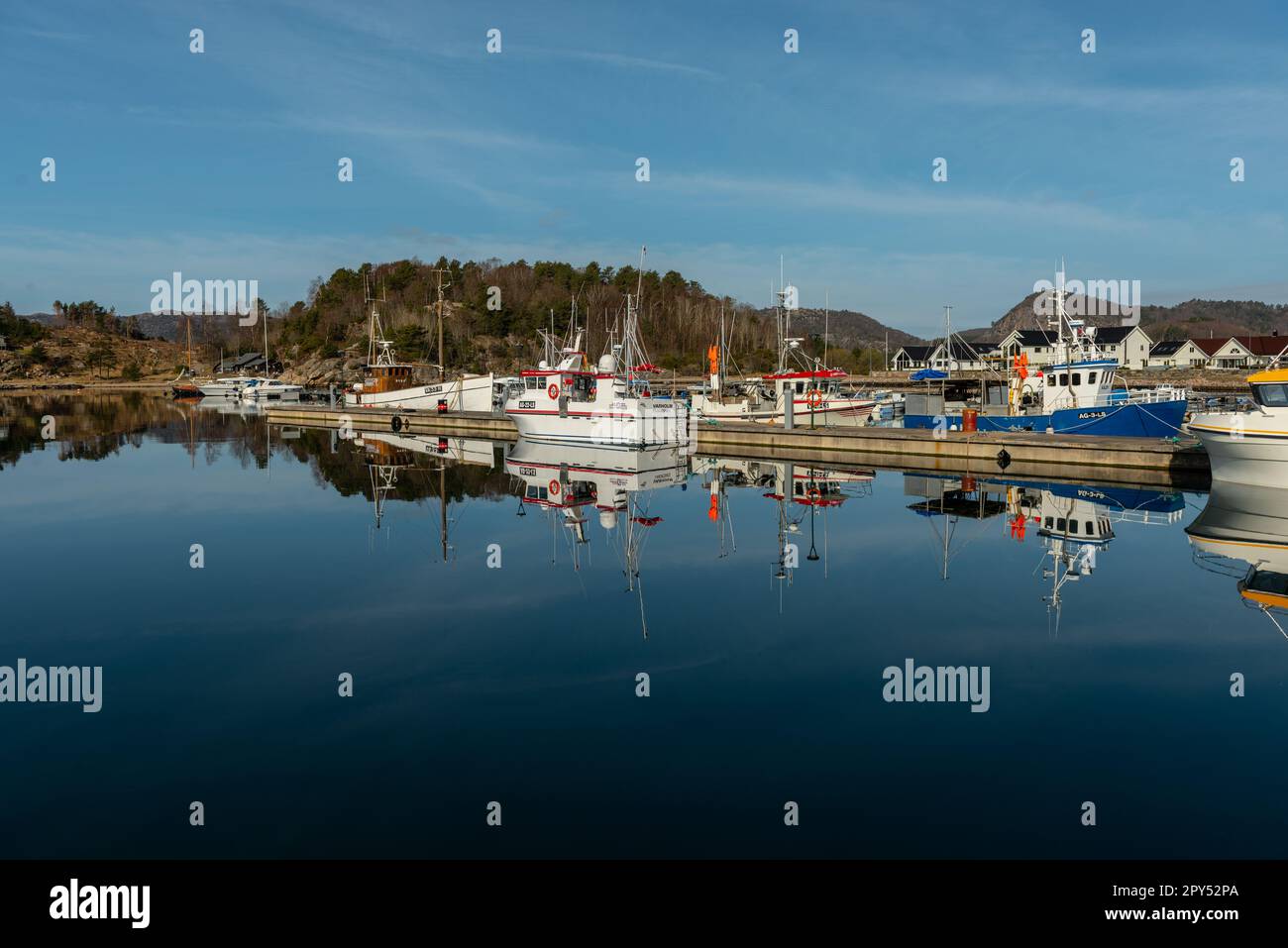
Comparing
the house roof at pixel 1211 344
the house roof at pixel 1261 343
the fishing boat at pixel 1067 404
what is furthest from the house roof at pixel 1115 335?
the fishing boat at pixel 1067 404

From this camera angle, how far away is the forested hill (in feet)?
394

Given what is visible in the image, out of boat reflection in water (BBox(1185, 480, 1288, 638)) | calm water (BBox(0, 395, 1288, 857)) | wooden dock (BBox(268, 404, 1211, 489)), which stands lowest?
calm water (BBox(0, 395, 1288, 857))

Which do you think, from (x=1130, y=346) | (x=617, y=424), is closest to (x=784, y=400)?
(x=617, y=424)

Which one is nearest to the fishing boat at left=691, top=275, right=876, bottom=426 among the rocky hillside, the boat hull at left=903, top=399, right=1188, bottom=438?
the boat hull at left=903, top=399, right=1188, bottom=438

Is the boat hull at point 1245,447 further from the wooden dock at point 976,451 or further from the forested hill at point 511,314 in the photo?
the forested hill at point 511,314

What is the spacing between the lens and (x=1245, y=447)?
89.5 ft

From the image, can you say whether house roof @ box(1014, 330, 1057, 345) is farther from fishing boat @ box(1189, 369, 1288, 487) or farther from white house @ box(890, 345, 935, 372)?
fishing boat @ box(1189, 369, 1288, 487)

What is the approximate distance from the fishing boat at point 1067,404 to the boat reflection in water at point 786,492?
606 cm

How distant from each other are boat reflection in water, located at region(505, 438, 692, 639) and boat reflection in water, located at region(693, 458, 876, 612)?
184cm

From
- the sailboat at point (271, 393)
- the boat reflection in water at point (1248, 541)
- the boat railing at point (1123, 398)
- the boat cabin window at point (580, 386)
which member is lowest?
the boat reflection in water at point (1248, 541)

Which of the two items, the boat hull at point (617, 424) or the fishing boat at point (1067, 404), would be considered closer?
the fishing boat at point (1067, 404)

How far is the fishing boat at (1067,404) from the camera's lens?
37.3 meters

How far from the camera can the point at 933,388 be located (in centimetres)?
5138
